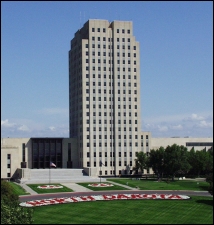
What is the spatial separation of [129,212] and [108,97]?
91.8 metres

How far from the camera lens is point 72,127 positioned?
173 meters

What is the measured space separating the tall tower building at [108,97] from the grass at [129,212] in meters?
74.2

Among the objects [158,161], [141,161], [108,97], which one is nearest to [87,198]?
[158,161]

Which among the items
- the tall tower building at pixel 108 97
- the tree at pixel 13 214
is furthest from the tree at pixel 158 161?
the tree at pixel 13 214

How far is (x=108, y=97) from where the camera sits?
159m

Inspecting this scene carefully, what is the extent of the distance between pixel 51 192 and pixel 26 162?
167 feet

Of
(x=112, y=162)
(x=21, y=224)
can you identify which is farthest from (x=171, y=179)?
(x=21, y=224)

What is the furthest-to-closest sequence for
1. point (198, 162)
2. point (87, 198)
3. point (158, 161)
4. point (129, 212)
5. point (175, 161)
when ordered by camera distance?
point (158, 161), point (198, 162), point (175, 161), point (87, 198), point (129, 212)

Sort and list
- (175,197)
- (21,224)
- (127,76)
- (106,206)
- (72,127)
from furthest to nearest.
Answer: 1. (72,127)
2. (127,76)
3. (175,197)
4. (106,206)
5. (21,224)

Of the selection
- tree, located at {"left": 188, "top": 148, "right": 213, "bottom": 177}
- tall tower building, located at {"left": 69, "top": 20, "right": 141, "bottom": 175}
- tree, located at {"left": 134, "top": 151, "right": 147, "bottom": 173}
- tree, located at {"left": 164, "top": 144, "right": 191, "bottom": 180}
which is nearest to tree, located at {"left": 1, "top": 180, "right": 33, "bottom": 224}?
tree, located at {"left": 164, "top": 144, "right": 191, "bottom": 180}

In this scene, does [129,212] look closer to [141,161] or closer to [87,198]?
[87,198]

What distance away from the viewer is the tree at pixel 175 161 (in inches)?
5098

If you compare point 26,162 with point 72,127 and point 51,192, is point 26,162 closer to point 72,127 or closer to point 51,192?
point 72,127

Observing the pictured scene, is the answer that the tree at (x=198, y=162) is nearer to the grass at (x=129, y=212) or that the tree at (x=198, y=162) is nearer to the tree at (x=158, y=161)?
the tree at (x=158, y=161)
